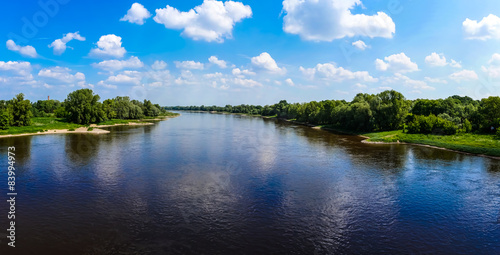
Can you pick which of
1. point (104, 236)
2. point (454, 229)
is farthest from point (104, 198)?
point (454, 229)

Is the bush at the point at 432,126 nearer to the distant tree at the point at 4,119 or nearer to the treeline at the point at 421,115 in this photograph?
the treeline at the point at 421,115

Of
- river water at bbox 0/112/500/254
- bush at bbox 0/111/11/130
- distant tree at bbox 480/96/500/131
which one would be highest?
distant tree at bbox 480/96/500/131

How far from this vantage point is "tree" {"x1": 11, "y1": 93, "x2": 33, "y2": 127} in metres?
83.6

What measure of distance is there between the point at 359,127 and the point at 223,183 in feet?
237

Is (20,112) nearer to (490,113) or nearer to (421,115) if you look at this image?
(421,115)

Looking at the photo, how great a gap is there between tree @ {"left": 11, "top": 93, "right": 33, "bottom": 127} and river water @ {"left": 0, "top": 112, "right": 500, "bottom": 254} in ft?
168

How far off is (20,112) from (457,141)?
121 metres

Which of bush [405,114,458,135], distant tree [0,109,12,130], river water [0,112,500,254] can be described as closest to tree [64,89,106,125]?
distant tree [0,109,12,130]

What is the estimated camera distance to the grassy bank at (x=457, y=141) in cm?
5306

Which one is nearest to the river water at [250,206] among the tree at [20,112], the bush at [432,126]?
the bush at [432,126]

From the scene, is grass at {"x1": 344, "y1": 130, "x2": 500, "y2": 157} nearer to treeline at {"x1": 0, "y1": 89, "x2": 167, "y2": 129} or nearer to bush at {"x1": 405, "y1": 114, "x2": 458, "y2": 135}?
bush at {"x1": 405, "y1": 114, "x2": 458, "y2": 135}

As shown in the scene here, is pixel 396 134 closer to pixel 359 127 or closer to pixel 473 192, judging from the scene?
pixel 359 127

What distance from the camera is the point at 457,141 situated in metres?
61.6

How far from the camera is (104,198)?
2648 centimetres
